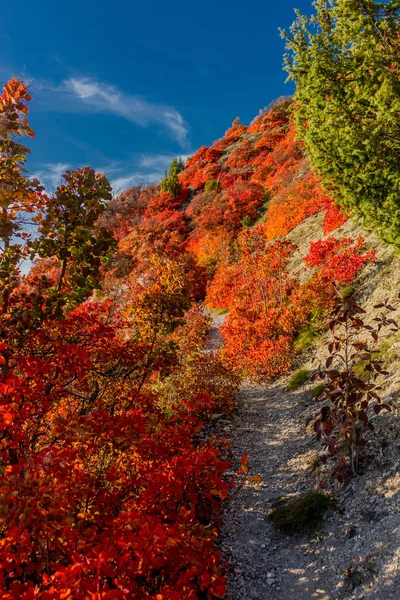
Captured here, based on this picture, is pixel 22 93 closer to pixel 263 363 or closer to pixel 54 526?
pixel 54 526

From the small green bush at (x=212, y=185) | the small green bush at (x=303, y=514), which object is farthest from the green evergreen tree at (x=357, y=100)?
the small green bush at (x=212, y=185)

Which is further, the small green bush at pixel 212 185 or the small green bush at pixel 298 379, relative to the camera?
the small green bush at pixel 212 185

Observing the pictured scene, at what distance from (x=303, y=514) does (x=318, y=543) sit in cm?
54

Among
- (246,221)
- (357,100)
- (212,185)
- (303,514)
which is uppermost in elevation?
(212,185)

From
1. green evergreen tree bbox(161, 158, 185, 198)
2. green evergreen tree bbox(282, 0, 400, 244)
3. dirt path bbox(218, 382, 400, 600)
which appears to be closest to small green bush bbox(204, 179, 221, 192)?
green evergreen tree bbox(161, 158, 185, 198)

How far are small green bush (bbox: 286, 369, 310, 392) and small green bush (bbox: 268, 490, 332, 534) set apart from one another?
545 cm

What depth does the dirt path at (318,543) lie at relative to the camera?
14.2 feet

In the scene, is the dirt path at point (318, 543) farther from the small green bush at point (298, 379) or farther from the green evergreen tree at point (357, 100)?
the green evergreen tree at point (357, 100)

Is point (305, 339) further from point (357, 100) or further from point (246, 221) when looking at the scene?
point (246, 221)

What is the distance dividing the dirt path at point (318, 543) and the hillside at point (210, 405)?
31 millimetres

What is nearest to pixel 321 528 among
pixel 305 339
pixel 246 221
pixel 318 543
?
pixel 318 543

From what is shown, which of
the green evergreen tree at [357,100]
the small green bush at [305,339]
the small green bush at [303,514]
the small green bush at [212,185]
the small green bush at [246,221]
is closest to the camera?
the small green bush at [303,514]

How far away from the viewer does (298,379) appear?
11.6 m

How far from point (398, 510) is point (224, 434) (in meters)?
5.50
